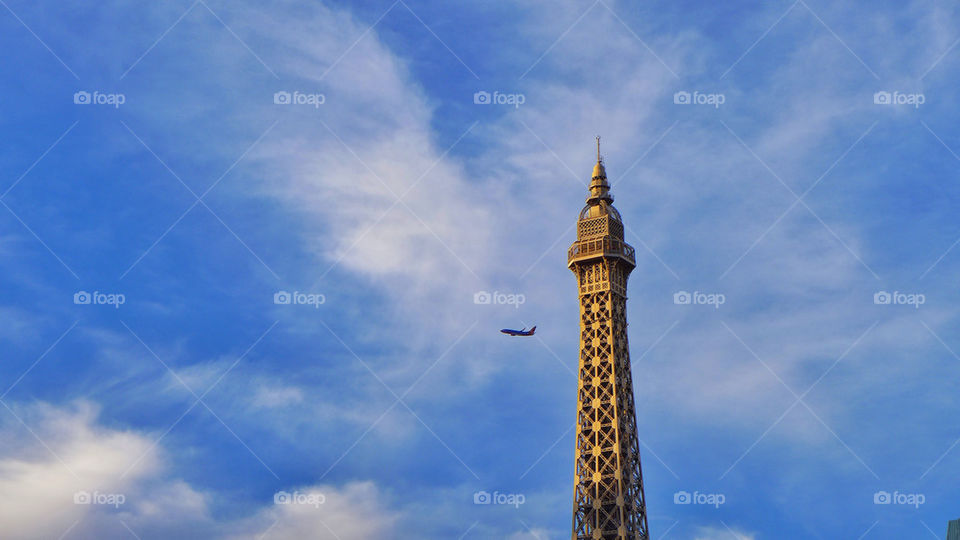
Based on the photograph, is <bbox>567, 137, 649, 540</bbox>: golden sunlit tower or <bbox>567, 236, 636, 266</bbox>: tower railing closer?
<bbox>567, 137, 649, 540</bbox>: golden sunlit tower

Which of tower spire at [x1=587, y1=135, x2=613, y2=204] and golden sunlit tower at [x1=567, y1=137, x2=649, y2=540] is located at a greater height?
tower spire at [x1=587, y1=135, x2=613, y2=204]

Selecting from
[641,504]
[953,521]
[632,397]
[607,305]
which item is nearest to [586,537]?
[641,504]

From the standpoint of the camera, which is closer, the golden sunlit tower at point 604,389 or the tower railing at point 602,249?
the golden sunlit tower at point 604,389

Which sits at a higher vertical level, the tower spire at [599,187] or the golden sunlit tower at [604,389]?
the tower spire at [599,187]

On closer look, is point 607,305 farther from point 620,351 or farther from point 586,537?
point 586,537

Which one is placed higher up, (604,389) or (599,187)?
(599,187)
